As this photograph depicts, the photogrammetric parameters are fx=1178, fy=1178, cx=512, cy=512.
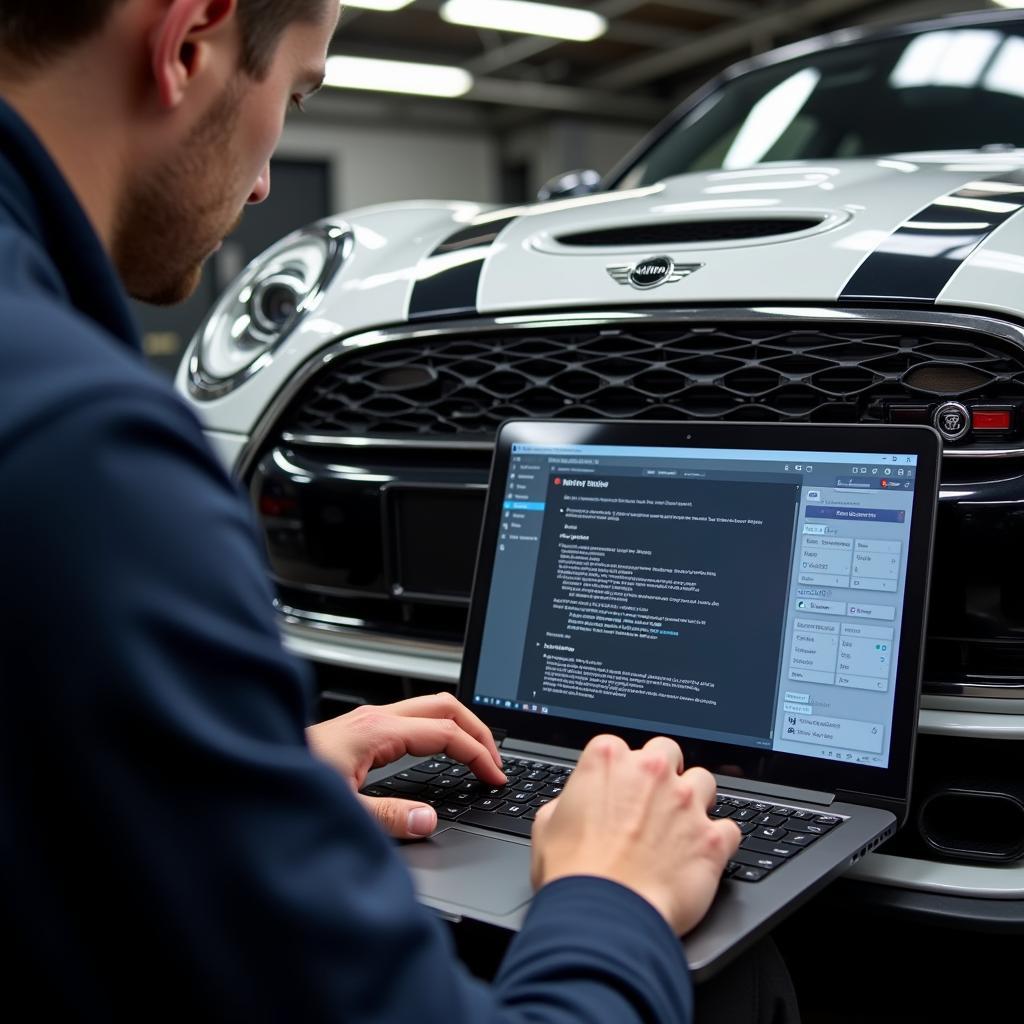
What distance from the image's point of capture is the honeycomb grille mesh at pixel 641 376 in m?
1.27

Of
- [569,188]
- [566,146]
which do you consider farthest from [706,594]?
[566,146]

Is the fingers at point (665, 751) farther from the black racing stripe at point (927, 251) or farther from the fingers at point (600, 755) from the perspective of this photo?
the black racing stripe at point (927, 251)

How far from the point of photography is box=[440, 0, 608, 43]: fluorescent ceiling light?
26.3ft

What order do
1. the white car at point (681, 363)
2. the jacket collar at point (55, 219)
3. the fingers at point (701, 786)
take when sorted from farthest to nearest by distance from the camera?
the white car at point (681, 363), the fingers at point (701, 786), the jacket collar at point (55, 219)

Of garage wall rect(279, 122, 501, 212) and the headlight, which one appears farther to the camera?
garage wall rect(279, 122, 501, 212)

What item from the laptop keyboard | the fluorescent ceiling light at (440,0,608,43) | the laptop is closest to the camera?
the laptop keyboard

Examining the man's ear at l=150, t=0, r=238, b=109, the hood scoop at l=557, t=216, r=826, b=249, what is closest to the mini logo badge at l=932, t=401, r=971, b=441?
the hood scoop at l=557, t=216, r=826, b=249

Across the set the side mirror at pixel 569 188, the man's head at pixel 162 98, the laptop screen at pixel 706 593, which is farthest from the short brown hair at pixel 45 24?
the side mirror at pixel 569 188

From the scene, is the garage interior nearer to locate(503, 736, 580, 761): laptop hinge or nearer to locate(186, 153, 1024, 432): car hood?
locate(186, 153, 1024, 432): car hood

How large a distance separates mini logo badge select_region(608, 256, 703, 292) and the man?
870 mm

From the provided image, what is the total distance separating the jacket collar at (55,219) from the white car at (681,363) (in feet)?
2.94

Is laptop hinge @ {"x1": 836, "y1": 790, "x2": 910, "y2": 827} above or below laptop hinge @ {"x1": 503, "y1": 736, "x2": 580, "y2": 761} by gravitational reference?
above

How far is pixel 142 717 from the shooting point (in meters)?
0.45

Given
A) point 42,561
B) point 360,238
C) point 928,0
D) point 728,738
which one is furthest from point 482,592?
point 928,0
